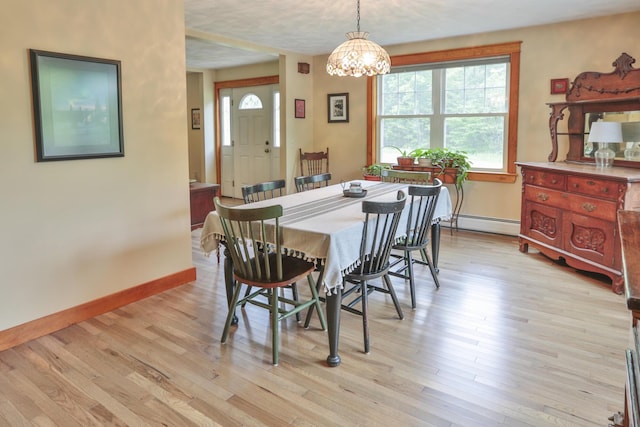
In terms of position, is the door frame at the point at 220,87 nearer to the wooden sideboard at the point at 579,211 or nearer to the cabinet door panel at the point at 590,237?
the wooden sideboard at the point at 579,211

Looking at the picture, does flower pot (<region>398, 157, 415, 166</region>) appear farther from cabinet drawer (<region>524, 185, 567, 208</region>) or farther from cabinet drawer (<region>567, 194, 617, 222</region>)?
cabinet drawer (<region>567, 194, 617, 222</region>)

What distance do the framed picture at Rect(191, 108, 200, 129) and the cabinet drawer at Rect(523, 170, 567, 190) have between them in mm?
5749

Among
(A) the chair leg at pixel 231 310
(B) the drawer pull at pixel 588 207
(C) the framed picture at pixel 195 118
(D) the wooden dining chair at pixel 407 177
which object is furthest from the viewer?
(C) the framed picture at pixel 195 118

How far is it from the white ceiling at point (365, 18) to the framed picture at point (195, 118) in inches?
98.4

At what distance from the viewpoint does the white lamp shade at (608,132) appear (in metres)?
4.00

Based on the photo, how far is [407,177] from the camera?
4.31 metres

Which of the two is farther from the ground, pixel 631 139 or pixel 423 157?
pixel 631 139

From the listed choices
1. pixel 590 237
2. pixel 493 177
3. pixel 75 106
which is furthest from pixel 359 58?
pixel 493 177

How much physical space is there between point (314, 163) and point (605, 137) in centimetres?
377

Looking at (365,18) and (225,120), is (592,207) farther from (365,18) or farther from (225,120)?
(225,120)

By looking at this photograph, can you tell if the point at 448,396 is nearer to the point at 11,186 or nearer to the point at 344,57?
the point at 344,57

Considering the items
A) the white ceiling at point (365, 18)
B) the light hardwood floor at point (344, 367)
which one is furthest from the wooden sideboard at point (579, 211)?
the white ceiling at point (365, 18)

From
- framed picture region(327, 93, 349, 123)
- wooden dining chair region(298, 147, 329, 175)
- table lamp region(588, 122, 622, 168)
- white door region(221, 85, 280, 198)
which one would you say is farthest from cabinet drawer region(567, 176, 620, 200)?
white door region(221, 85, 280, 198)

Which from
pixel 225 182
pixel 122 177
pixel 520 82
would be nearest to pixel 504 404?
pixel 122 177
